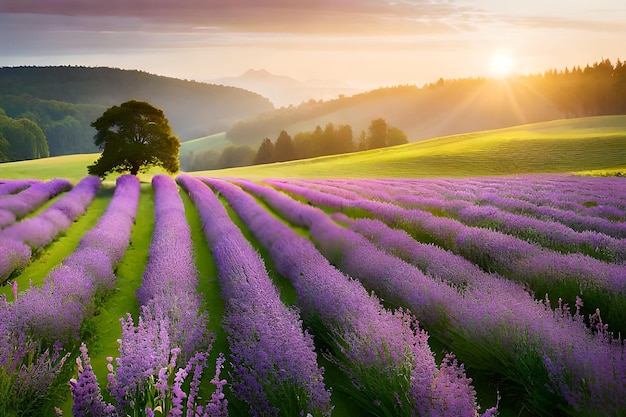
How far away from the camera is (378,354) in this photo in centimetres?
333

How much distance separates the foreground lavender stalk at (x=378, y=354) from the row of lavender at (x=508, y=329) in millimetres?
409

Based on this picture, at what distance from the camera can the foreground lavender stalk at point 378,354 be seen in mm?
2797

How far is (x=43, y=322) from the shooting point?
4.10 m

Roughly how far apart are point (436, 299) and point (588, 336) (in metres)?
1.39

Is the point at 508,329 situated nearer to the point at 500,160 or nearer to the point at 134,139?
the point at 134,139

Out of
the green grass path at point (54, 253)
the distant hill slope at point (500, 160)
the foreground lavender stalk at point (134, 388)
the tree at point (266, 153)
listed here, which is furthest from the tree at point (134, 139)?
the tree at point (266, 153)

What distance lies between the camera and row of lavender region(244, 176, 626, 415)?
114 inches

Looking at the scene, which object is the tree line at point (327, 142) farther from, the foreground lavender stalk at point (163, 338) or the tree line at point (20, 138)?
the foreground lavender stalk at point (163, 338)

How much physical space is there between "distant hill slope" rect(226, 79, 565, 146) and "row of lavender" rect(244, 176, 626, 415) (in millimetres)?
120972

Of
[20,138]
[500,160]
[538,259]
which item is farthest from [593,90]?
[20,138]

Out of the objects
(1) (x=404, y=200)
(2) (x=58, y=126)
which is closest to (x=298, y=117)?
(2) (x=58, y=126)

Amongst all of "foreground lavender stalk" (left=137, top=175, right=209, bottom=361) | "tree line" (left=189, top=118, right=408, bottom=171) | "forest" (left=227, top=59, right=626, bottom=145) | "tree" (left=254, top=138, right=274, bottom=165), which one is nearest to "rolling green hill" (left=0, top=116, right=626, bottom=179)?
"foreground lavender stalk" (left=137, top=175, right=209, bottom=361)

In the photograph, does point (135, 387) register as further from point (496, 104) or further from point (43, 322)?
point (496, 104)

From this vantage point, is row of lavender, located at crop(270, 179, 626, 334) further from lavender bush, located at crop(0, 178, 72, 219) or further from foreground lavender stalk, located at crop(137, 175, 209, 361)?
lavender bush, located at crop(0, 178, 72, 219)
